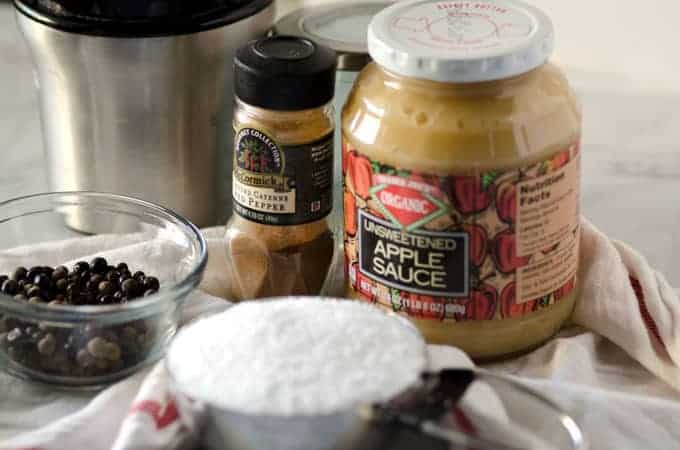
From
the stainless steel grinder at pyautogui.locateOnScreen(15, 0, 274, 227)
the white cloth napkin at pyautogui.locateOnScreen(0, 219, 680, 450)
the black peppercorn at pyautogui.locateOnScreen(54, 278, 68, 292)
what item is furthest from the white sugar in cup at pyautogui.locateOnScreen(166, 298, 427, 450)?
the stainless steel grinder at pyautogui.locateOnScreen(15, 0, 274, 227)

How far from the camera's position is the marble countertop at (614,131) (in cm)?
106

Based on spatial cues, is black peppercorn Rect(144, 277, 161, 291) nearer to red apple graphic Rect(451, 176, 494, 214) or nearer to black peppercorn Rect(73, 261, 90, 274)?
black peppercorn Rect(73, 261, 90, 274)

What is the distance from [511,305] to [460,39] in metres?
0.17

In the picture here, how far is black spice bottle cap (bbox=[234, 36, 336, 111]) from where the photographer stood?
79 centimetres


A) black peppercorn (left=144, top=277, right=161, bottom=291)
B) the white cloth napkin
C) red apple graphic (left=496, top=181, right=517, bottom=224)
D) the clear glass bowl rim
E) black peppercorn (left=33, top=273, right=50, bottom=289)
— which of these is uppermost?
red apple graphic (left=496, top=181, right=517, bottom=224)

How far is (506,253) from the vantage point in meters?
0.78

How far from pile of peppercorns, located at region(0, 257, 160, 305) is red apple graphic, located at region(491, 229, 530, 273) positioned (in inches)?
8.6

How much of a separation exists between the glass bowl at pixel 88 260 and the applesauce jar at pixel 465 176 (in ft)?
0.40

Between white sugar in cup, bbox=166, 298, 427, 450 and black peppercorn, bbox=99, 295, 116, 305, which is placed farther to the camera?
black peppercorn, bbox=99, 295, 116, 305

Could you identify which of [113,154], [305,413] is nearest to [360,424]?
[305,413]

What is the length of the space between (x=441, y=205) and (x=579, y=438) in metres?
0.17

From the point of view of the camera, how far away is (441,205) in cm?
76

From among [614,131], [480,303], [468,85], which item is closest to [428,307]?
[480,303]

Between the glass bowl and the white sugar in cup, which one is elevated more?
the white sugar in cup
